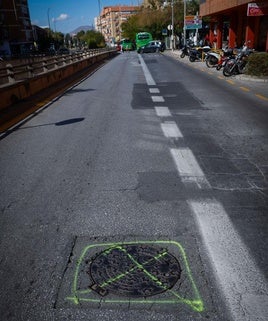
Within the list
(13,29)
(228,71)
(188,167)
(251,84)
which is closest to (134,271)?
(188,167)

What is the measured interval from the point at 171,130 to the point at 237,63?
36.2ft

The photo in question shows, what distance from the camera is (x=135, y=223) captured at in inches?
144

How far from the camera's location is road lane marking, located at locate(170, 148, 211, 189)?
15.3ft

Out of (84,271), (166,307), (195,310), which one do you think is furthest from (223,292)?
(84,271)

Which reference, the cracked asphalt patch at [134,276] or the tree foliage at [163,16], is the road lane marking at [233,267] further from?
the tree foliage at [163,16]

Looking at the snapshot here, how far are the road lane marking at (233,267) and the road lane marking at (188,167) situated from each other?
0.77m

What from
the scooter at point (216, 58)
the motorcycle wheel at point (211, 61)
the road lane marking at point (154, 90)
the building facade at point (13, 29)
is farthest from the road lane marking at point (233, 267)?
the building facade at point (13, 29)

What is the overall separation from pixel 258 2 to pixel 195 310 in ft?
73.1

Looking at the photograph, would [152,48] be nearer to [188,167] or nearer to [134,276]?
[188,167]

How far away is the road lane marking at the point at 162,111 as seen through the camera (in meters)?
8.79

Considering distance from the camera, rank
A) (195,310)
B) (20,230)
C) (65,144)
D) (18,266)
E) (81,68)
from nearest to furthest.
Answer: (195,310)
(18,266)
(20,230)
(65,144)
(81,68)

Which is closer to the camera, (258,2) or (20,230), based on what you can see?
(20,230)

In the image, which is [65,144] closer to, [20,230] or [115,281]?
[20,230]

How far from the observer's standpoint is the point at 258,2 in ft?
67.2
